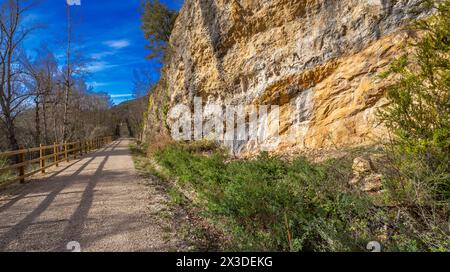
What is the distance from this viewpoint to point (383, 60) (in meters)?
6.51

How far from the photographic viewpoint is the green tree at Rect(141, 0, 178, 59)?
2352cm

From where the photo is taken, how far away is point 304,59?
834cm

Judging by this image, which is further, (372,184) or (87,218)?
(87,218)

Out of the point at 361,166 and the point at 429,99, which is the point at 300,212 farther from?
the point at 429,99

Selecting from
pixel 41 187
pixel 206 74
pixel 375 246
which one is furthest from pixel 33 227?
pixel 206 74

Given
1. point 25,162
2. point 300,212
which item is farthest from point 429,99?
point 25,162

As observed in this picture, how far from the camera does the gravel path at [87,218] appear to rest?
3.63 meters

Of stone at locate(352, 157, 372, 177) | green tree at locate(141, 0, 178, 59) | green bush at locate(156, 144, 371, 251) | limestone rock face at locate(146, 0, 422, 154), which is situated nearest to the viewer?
green bush at locate(156, 144, 371, 251)

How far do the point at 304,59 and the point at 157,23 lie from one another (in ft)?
65.0

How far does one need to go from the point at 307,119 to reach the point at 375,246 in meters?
5.77

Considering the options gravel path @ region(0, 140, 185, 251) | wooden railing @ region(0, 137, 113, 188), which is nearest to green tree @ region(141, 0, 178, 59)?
wooden railing @ region(0, 137, 113, 188)

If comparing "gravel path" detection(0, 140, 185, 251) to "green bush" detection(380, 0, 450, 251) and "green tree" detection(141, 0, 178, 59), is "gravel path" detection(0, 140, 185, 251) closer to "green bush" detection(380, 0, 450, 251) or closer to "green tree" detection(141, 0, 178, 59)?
"green bush" detection(380, 0, 450, 251)

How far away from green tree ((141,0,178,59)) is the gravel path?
62.6 feet

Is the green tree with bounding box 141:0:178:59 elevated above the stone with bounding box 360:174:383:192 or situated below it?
above
